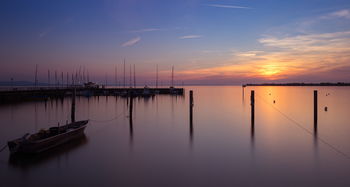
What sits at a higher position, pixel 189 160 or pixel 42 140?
pixel 42 140

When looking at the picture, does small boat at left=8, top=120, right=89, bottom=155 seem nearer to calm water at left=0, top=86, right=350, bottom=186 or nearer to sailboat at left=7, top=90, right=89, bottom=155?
sailboat at left=7, top=90, right=89, bottom=155

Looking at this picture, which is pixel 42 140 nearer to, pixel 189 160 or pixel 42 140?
pixel 42 140

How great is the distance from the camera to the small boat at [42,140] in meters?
11.2

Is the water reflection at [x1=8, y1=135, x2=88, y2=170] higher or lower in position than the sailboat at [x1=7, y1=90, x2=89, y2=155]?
lower

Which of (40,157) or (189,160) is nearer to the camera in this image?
(40,157)

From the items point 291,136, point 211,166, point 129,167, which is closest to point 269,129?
point 291,136

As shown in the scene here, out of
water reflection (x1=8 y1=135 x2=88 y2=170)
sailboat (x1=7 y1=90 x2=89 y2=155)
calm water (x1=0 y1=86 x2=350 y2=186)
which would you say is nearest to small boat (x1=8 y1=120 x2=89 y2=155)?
sailboat (x1=7 y1=90 x2=89 y2=155)

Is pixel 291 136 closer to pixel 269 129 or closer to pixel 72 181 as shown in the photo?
pixel 269 129

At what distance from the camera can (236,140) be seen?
614 inches

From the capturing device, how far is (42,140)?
11766 mm

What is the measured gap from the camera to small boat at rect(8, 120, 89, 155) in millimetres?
11180

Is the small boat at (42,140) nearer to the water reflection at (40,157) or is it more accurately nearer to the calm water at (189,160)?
the water reflection at (40,157)

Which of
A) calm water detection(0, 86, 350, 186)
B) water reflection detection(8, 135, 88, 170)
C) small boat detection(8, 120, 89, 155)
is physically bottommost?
calm water detection(0, 86, 350, 186)

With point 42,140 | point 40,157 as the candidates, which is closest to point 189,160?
point 40,157
